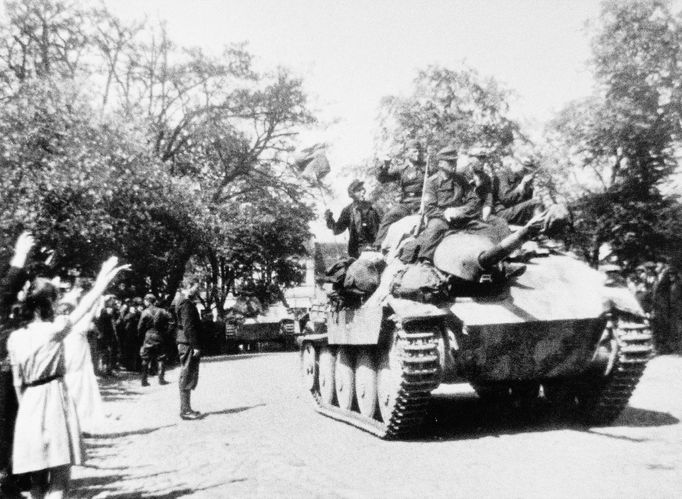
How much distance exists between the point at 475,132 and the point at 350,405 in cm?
1923

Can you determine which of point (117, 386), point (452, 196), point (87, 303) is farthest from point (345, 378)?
point (117, 386)

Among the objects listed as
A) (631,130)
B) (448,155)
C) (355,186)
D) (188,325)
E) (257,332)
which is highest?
(631,130)

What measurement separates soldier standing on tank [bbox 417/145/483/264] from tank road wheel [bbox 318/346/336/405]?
271cm

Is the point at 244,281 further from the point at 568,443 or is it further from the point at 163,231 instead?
the point at 568,443

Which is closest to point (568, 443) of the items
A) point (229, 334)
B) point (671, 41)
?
point (671, 41)

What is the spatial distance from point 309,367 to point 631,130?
14163 millimetres

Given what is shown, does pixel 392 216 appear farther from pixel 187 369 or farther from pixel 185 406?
pixel 185 406

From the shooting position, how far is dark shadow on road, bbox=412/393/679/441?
332 inches

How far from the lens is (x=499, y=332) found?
7785 mm

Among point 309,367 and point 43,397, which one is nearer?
point 43,397

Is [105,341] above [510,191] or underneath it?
underneath

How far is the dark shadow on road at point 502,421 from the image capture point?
8.43 metres

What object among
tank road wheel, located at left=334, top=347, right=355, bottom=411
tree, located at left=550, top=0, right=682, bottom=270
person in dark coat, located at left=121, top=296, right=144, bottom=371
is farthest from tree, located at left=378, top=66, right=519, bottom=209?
tank road wheel, located at left=334, top=347, right=355, bottom=411

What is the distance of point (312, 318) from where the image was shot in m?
12.8
